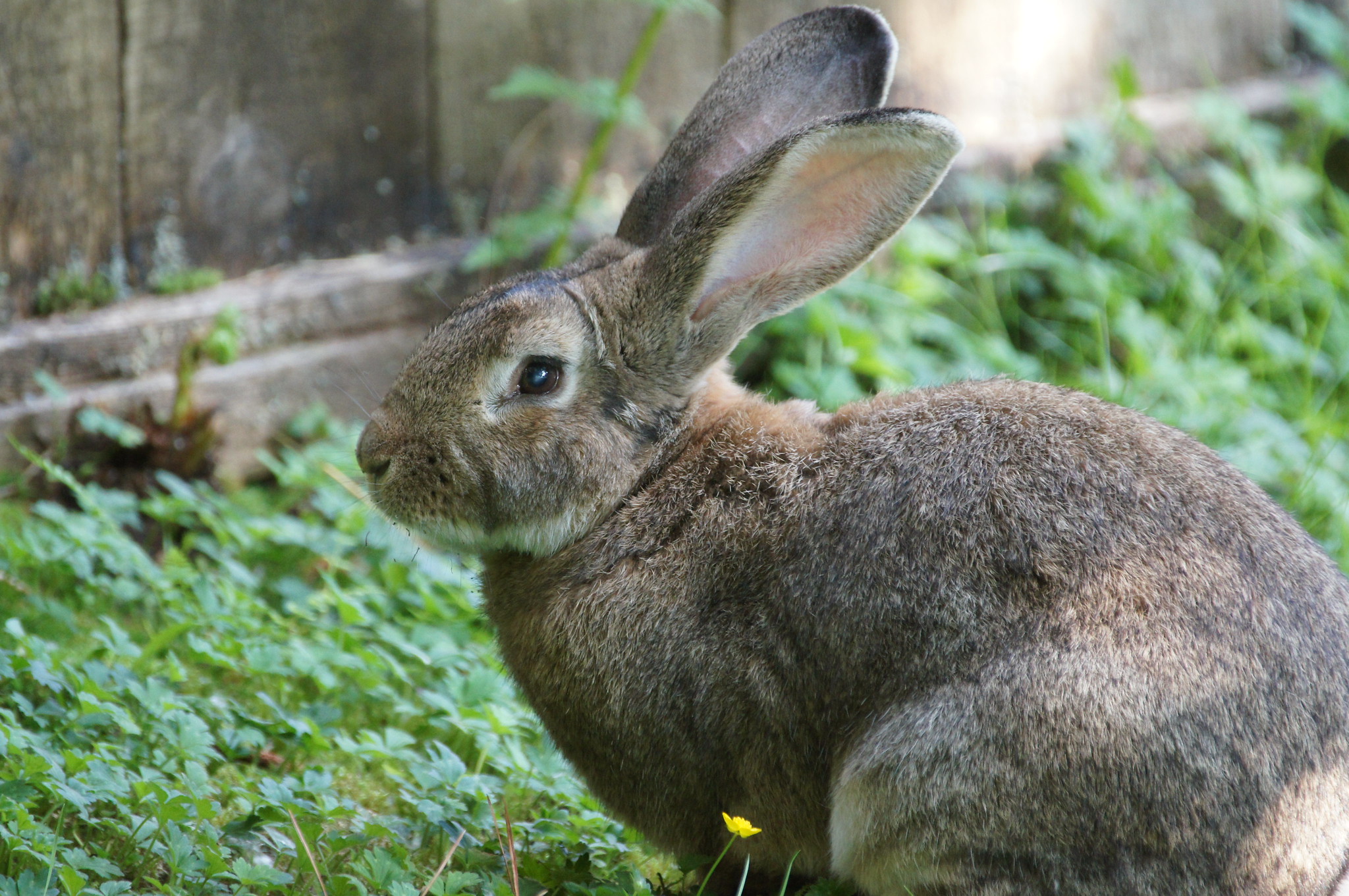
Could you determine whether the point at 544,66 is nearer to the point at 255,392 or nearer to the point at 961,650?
the point at 255,392

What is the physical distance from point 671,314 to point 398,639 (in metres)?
1.27

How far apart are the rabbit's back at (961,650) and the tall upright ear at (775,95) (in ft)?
2.62

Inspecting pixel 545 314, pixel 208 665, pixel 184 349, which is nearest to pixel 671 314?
pixel 545 314

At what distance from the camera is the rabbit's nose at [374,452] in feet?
11.1

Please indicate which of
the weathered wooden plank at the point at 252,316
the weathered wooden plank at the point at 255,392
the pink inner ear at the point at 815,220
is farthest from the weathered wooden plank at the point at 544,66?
the pink inner ear at the point at 815,220

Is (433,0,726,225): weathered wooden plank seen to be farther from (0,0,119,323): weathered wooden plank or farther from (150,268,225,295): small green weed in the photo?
(0,0,119,323): weathered wooden plank

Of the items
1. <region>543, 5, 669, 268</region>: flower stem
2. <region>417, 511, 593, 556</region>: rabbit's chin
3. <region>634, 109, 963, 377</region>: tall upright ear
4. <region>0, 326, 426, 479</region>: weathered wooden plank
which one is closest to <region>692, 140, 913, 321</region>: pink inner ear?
<region>634, 109, 963, 377</region>: tall upright ear

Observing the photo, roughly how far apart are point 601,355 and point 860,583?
2.96 feet

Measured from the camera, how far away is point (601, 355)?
343 centimetres

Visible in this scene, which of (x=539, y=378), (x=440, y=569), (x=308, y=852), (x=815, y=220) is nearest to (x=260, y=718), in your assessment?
(x=308, y=852)

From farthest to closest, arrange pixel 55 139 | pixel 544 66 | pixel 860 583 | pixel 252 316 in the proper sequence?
pixel 544 66, pixel 252 316, pixel 55 139, pixel 860 583

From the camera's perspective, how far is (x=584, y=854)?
3.32m

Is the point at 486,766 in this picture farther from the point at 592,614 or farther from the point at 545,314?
the point at 545,314

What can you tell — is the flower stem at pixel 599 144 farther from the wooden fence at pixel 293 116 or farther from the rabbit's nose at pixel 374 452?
the rabbit's nose at pixel 374 452
